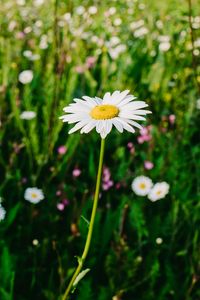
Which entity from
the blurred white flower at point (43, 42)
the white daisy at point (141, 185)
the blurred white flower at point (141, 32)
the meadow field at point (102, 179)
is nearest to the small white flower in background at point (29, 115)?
the meadow field at point (102, 179)

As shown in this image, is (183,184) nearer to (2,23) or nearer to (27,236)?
(27,236)

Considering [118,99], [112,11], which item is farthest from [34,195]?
[112,11]

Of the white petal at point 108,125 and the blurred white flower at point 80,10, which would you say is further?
the blurred white flower at point 80,10

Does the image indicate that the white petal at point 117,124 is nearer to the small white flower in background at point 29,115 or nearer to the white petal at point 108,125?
the white petal at point 108,125

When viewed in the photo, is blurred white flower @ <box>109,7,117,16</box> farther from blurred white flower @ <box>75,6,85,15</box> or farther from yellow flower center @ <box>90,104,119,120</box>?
yellow flower center @ <box>90,104,119,120</box>

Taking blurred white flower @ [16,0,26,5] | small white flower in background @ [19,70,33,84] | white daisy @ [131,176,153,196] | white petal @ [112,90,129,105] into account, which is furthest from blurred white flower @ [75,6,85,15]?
white petal @ [112,90,129,105]

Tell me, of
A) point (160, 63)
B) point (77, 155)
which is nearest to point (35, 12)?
point (160, 63)

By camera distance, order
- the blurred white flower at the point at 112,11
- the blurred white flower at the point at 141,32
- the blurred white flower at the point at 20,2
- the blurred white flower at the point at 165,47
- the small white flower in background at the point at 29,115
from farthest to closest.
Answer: the blurred white flower at the point at 20,2, the blurred white flower at the point at 112,11, the blurred white flower at the point at 141,32, the blurred white flower at the point at 165,47, the small white flower in background at the point at 29,115
